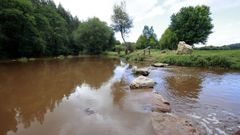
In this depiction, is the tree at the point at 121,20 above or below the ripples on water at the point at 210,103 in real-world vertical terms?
above

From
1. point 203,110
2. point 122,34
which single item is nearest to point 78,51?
point 122,34

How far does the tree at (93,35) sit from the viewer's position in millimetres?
49781

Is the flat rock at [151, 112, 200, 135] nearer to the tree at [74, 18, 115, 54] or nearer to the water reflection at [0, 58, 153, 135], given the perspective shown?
the water reflection at [0, 58, 153, 135]

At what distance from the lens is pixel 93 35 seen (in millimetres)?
50000

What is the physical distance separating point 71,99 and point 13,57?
29.4 m

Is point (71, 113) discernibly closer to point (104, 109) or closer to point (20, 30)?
point (104, 109)

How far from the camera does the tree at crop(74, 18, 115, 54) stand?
163 ft

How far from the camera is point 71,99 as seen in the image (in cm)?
812

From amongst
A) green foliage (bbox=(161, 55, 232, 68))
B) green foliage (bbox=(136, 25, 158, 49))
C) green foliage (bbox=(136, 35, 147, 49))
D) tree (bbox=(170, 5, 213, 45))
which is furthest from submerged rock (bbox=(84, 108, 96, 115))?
green foliage (bbox=(136, 35, 147, 49))

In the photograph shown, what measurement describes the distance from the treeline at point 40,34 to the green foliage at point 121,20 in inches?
418

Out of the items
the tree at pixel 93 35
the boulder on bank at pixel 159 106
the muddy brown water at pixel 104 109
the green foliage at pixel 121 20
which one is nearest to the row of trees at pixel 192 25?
the green foliage at pixel 121 20

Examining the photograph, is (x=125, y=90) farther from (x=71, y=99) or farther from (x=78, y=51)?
(x=78, y=51)

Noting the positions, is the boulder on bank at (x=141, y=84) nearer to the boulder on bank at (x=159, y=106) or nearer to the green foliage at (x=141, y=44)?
the boulder on bank at (x=159, y=106)

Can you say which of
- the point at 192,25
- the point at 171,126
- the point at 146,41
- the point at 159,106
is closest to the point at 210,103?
the point at 159,106
